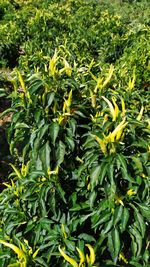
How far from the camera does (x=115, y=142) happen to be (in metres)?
2.02

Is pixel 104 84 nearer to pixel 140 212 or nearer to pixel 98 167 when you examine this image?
pixel 98 167

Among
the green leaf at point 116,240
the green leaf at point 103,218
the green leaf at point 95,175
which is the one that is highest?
the green leaf at point 95,175

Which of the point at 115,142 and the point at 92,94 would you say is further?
the point at 92,94

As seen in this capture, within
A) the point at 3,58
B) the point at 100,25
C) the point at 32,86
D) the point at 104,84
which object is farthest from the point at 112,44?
the point at 32,86

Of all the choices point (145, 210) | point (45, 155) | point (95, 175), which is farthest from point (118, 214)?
point (45, 155)

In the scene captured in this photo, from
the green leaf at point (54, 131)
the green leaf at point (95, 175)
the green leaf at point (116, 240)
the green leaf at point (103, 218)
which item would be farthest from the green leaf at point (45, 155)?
the green leaf at point (116, 240)

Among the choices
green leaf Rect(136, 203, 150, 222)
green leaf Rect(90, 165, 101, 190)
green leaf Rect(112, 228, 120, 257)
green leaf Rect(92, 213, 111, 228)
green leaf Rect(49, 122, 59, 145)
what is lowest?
green leaf Rect(112, 228, 120, 257)

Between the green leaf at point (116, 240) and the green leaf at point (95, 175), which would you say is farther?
the green leaf at point (116, 240)

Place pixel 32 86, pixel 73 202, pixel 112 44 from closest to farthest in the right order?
pixel 32 86 → pixel 73 202 → pixel 112 44

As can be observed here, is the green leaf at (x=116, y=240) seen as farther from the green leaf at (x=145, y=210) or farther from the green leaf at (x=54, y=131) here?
the green leaf at (x=54, y=131)

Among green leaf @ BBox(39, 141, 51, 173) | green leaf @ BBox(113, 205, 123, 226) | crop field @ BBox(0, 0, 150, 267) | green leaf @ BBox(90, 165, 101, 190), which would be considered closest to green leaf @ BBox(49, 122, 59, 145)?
crop field @ BBox(0, 0, 150, 267)

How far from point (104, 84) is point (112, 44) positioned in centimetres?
365

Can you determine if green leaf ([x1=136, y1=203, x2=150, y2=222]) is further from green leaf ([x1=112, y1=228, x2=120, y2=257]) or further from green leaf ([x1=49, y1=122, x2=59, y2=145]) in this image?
green leaf ([x1=49, y1=122, x2=59, y2=145])

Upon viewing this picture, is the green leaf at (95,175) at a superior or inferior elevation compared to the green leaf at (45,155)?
inferior
